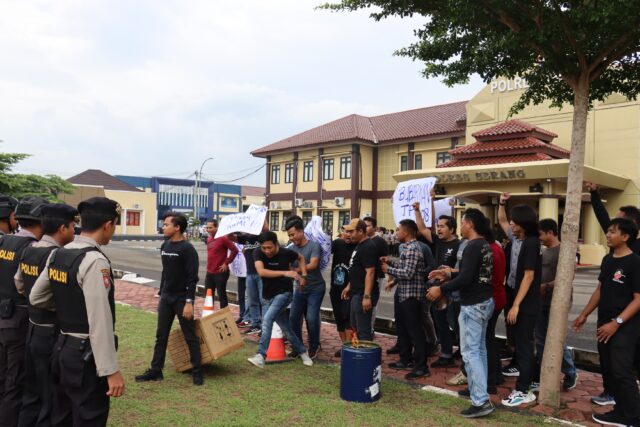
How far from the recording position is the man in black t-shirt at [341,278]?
7.25 metres

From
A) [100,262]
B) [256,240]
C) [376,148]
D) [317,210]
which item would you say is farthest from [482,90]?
[100,262]

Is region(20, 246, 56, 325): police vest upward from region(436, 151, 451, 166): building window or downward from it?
downward

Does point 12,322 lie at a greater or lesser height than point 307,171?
lesser

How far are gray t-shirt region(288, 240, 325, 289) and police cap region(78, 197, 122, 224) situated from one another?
11.9ft

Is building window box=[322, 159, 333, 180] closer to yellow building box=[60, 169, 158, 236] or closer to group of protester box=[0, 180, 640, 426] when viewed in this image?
group of protester box=[0, 180, 640, 426]

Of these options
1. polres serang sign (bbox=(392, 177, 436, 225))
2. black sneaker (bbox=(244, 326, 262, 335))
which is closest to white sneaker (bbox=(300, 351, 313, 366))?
black sneaker (bbox=(244, 326, 262, 335))

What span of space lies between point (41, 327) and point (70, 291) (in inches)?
25.5

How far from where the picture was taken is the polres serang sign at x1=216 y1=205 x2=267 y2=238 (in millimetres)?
8461

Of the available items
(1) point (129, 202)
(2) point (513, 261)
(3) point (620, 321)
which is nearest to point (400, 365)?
(2) point (513, 261)

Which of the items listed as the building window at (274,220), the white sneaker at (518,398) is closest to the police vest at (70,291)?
the white sneaker at (518,398)

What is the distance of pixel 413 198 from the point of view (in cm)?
756

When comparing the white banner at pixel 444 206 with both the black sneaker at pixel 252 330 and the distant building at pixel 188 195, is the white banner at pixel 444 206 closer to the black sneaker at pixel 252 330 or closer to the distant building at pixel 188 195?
the black sneaker at pixel 252 330

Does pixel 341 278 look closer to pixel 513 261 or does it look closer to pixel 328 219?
pixel 513 261

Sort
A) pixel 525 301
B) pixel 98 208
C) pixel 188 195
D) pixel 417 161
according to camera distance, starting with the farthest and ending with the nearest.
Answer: pixel 188 195, pixel 417 161, pixel 525 301, pixel 98 208
